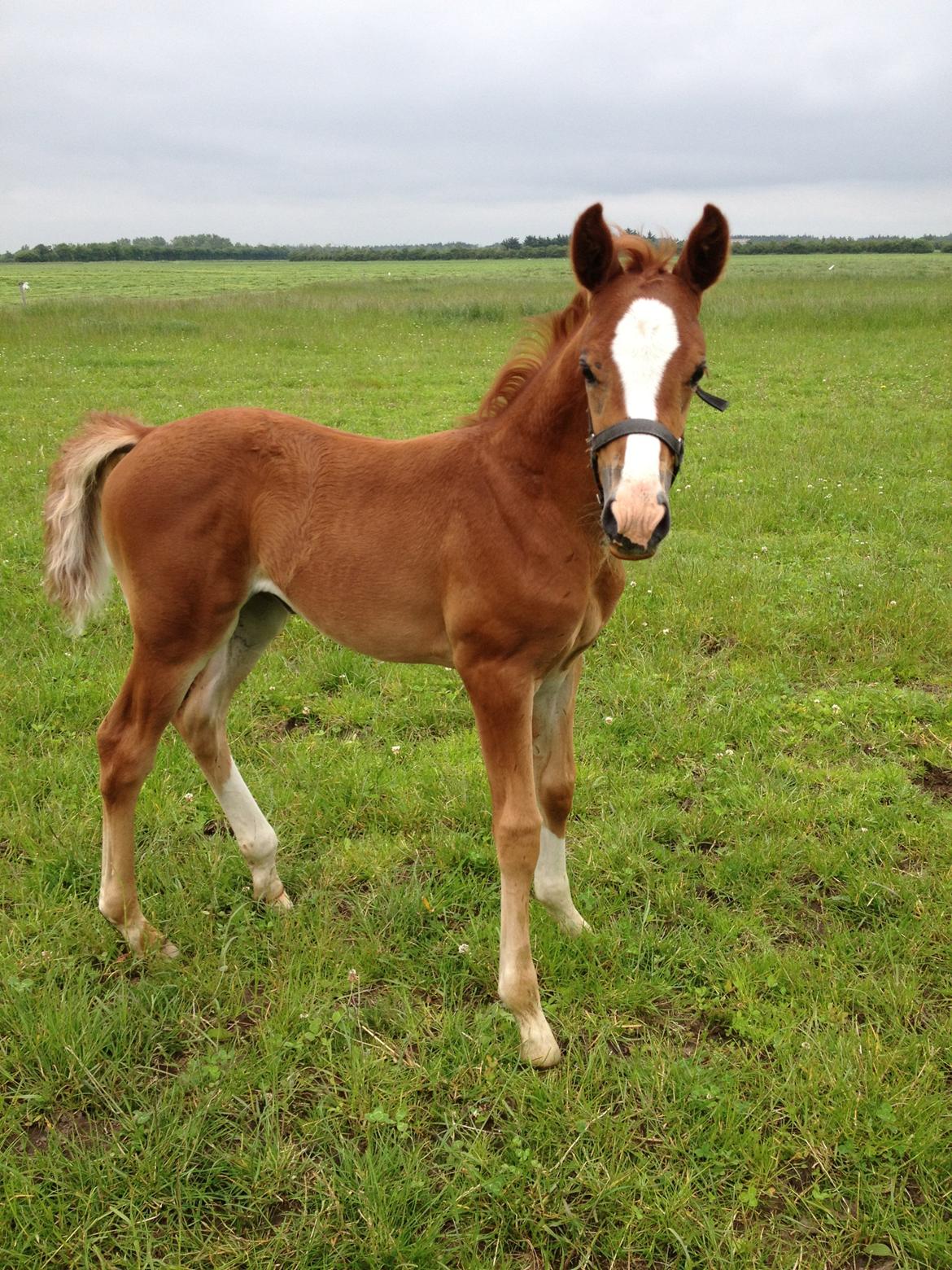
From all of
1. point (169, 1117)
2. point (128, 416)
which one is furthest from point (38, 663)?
point (169, 1117)

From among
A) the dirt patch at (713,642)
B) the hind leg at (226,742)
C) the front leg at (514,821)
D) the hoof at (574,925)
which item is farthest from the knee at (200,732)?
the dirt patch at (713,642)

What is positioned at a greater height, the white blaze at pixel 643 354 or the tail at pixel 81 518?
the white blaze at pixel 643 354

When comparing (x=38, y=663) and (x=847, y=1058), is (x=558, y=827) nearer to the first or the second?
→ (x=847, y=1058)

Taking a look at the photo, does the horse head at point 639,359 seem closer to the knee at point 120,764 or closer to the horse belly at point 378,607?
the horse belly at point 378,607

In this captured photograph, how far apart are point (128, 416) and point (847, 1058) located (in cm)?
332

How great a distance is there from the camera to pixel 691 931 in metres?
3.01

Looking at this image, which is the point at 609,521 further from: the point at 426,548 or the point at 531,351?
the point at 531,351

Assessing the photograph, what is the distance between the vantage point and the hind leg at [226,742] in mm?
3145

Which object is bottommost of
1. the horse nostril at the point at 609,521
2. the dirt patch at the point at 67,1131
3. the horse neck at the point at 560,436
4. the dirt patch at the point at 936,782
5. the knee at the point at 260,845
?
the dirt patch at the point at 67,1131

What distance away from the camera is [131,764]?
115 inches

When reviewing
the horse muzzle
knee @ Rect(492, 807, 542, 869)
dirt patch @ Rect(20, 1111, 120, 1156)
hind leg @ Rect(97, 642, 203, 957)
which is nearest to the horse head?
the horse muzzle

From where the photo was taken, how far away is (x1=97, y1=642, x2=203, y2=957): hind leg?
9.57 ft

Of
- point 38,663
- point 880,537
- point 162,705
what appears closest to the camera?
point 162,705

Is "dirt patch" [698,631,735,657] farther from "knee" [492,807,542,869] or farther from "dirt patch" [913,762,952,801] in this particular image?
"knee" [492,807,542,869]
